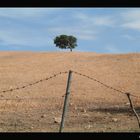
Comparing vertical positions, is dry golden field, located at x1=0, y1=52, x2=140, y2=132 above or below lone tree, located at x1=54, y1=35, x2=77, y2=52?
above

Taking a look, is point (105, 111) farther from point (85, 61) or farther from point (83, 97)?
point (85, 61)

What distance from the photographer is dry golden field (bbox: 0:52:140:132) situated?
1272 cm

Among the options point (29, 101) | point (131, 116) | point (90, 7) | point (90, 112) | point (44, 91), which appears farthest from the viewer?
point (44, 91)

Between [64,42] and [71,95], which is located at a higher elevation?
[71,95]

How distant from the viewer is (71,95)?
22844mm

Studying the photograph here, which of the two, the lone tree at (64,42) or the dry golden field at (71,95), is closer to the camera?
the dry golden field at (71,95)

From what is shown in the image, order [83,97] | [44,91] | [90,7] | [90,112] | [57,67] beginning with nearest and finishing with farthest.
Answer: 1. [90,7]
2. [90,112]
3. [83,97]
4. [44,91]
5. [57,67]

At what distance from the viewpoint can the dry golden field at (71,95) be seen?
12721 millimetres

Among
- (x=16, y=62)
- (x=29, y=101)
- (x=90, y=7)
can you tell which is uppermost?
(x=90, y=7)

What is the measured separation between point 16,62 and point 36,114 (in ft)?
86.5

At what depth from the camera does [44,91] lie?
985 inches

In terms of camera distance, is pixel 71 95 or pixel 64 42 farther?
pixel 64 42

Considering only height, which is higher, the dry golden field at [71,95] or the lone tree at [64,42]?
the dry golden field at [71,95]
